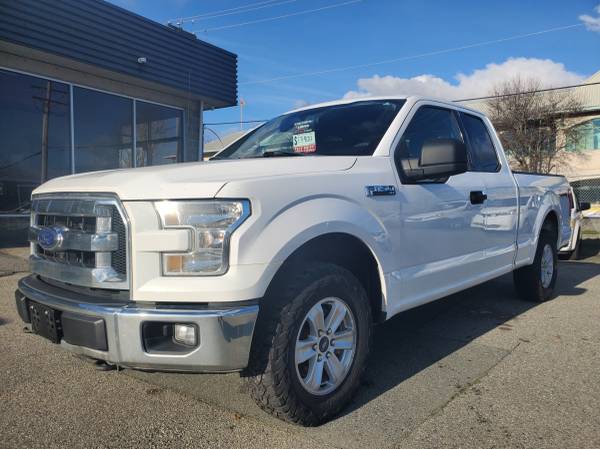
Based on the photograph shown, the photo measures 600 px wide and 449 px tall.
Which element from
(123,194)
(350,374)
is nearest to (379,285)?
(350,374)

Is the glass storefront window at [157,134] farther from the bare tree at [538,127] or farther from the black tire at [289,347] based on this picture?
the bare tree at [538,127]

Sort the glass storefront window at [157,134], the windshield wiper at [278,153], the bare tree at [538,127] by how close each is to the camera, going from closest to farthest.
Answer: the windshield wiper at [278,153] → the glass storefront window at [157,134] → the bare tree at [538,127]

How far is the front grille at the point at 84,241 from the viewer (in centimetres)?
243

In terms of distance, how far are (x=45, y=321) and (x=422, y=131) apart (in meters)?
2.79

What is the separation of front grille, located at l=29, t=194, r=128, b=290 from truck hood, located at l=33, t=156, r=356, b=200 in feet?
0.24

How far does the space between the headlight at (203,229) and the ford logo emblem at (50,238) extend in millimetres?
712

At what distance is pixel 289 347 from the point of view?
8.12ft

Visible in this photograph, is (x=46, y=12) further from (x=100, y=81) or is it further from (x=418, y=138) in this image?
(x=418, y=138)

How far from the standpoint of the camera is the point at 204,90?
38.9 ft

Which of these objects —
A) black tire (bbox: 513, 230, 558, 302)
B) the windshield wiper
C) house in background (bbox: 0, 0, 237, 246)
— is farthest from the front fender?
house in background (bbox: 0, 0, 237, 246)

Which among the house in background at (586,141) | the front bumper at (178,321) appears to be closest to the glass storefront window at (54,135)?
the front bumper at (178,321)

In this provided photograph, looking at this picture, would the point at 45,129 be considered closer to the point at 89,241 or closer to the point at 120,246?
the point at 89,241

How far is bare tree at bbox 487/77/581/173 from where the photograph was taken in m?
27.9

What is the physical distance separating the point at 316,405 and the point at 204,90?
10307 mm
